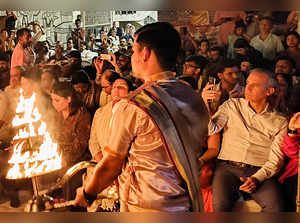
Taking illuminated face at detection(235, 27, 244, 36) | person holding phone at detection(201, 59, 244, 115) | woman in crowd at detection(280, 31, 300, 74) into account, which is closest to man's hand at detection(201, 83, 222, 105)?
person holding phone at detection(201, 59, 244, 115)

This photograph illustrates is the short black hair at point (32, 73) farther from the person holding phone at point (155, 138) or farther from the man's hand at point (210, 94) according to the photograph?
the man's hand at point (210, 94)

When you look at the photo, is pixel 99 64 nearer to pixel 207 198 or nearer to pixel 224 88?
pixel 224 88

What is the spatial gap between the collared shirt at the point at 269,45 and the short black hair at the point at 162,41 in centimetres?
48

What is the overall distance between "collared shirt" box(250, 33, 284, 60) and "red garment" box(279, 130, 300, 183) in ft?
1.75

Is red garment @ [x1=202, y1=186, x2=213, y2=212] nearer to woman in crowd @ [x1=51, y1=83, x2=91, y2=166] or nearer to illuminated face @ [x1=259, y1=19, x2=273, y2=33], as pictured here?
woman in crowd @ [x1=51, y1=83, x2=91, y2=166]

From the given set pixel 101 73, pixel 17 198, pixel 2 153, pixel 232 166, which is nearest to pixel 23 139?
pixel 2 153

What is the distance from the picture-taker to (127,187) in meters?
2.69

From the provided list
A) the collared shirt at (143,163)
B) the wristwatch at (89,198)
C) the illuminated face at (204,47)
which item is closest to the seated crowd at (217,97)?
the illuminated face at (204,47)

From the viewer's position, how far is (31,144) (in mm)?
2820

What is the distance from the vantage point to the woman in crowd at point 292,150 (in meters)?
2.71

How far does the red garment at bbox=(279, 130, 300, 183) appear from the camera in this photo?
107 inches

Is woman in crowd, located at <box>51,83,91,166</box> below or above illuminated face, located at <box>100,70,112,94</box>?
below

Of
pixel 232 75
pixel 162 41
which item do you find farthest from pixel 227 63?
pixel 162 41
